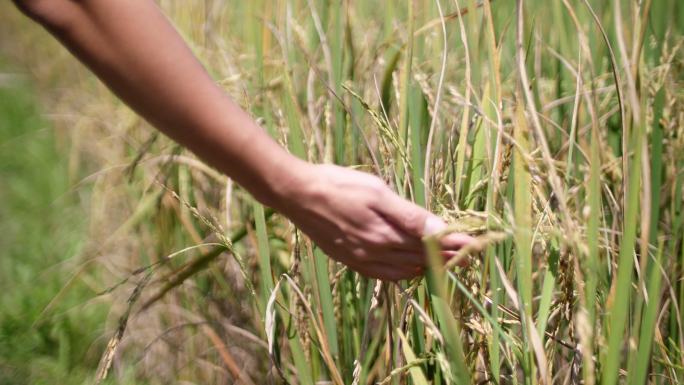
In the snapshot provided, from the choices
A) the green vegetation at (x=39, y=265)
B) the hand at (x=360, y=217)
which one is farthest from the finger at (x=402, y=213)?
the green vegetation at (x=39, y=265)

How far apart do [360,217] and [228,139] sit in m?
0.14

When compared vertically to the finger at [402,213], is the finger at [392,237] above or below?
below

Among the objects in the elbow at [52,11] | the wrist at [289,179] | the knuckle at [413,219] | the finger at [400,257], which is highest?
the elbow at [52,11]

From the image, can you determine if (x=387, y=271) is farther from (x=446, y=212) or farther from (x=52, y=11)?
(x=52, y=11)

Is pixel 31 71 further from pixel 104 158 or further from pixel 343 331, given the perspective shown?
pixel 343 331

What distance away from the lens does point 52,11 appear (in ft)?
2.16

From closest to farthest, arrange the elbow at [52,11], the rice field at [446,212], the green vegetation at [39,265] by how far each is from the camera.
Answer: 1. the elbow at [52,11]
2. the rice field at [446,212]
3. the green vegetation at [39,265]

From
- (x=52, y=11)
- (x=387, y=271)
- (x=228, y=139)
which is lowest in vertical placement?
(x=387, y=271)

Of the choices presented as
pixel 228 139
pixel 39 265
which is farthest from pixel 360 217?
pixel 39 265

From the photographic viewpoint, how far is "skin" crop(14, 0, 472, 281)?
0.67m

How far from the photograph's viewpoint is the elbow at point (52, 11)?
66 centimetres

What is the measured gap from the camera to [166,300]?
61.0 inches

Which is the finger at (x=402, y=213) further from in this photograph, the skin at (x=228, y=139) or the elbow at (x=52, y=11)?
the elbow at (x=52, y=11)

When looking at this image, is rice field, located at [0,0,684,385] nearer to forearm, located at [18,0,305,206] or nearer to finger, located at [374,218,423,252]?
finger, located at [374,218,423,252]
